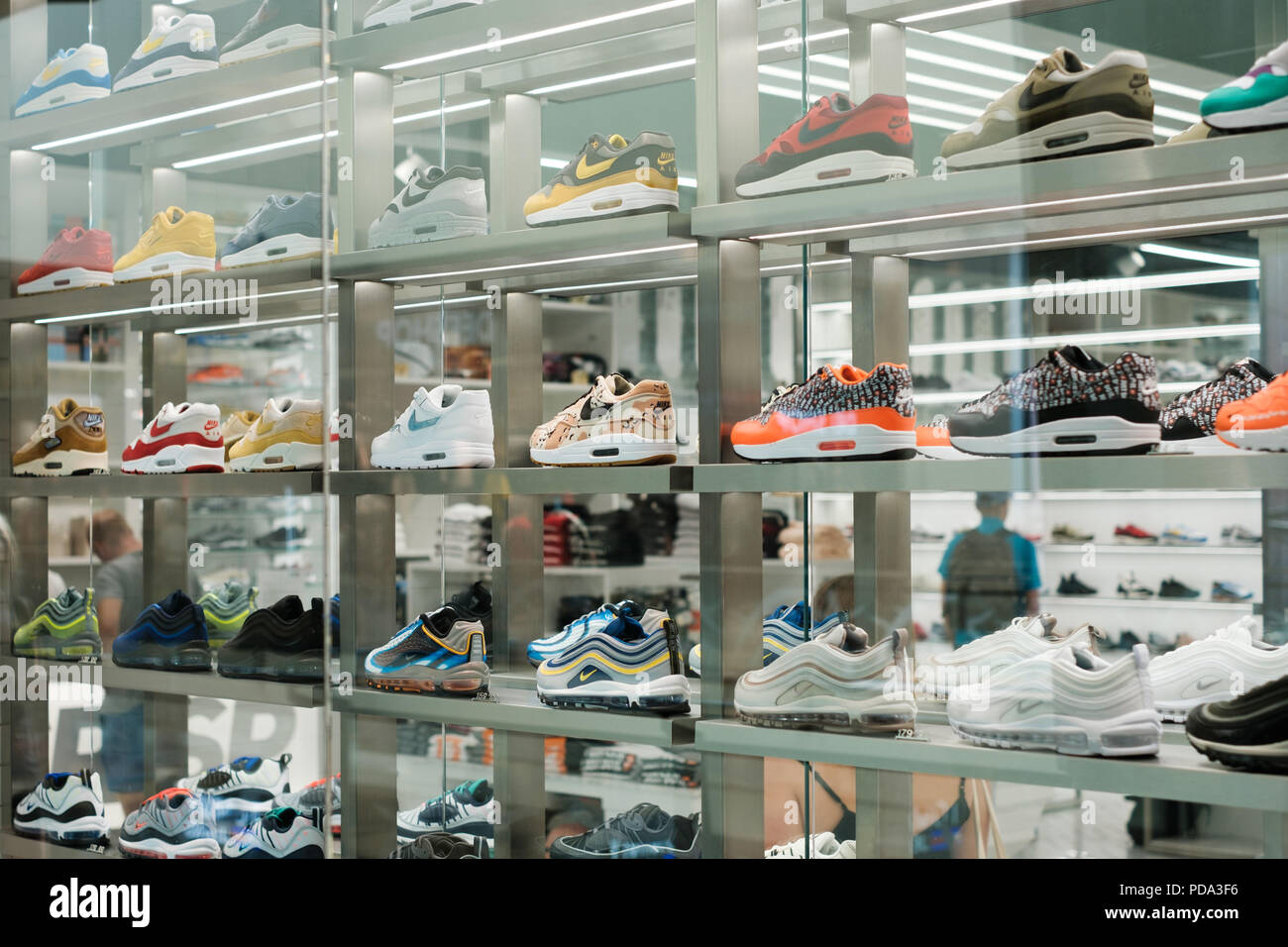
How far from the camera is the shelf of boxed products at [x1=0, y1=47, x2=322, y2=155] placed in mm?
2426

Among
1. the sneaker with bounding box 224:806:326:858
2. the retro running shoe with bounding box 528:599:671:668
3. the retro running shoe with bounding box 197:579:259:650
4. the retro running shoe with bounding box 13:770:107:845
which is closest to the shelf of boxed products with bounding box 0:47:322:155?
the retro running shoe with bounding box 197:579:259:650

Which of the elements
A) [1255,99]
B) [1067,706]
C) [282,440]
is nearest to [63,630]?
[282,440]

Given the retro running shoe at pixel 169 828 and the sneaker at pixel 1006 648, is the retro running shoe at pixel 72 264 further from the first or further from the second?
the sneaker at pixel 1006 648

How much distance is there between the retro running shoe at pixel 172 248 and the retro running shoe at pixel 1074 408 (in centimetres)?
163

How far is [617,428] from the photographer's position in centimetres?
219

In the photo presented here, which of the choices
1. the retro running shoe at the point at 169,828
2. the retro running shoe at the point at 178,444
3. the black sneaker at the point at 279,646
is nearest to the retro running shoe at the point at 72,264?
the retro running shoe at the point at 178,444

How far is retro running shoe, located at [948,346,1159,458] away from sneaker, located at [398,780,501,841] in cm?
138

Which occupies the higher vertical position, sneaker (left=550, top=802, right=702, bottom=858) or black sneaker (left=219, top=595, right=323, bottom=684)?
black sneaker (left=219, top=595, right=323, bottom=684)

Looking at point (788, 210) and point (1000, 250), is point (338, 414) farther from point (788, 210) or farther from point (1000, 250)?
point (1000, 250)

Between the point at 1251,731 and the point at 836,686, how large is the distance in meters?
0.62

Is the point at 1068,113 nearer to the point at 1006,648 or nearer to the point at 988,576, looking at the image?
the point at 988,576

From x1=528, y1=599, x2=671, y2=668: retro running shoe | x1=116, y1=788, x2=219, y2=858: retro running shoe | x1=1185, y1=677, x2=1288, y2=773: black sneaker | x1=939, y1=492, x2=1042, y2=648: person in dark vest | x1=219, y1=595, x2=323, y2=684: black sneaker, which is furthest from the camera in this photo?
x1=219, y1=595, x2=323, y2=684: black sneaker

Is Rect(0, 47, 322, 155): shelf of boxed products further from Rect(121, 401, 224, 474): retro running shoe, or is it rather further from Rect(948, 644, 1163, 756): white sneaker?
Rect(948, 644, 1163, 756): white sneaker
